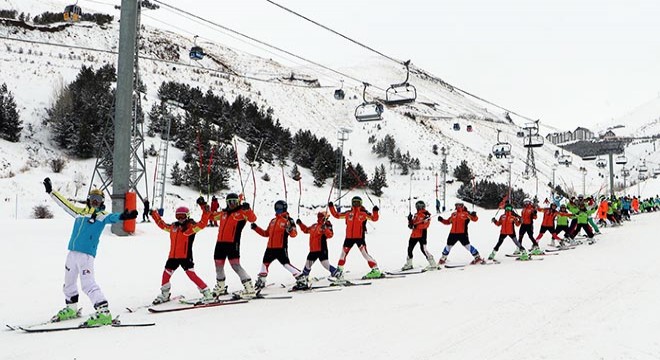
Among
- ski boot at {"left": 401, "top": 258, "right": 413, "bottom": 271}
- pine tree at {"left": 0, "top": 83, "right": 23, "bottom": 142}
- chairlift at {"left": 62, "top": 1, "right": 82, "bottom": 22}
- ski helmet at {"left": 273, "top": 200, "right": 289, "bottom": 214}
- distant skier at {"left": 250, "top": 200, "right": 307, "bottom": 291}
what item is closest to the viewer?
distant skier at {"left": 250, "top": 200, "right": 307, "bottom": 291}

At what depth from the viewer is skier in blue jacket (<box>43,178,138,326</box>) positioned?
6805 millimetres

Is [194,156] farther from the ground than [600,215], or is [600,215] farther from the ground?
[194,156]

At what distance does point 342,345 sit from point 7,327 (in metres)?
4.66

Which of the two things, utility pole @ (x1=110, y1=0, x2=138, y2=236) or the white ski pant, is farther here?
utility pole @ (x1=110, y1=0, x2=138, y2=236)

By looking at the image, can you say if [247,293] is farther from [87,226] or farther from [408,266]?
[408,266]

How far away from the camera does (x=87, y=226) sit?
7012 millimetres

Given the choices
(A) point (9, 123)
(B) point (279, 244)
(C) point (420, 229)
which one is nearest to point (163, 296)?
(B) point (279, 244)

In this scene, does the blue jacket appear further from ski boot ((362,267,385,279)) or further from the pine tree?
the pine tree

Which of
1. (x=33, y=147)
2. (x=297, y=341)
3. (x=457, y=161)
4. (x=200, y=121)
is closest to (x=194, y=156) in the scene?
(x=200, y=121)

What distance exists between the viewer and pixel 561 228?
Answer: 1792cm

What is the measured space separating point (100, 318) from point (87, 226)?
4.28ft

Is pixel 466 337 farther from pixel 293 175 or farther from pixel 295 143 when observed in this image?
pixel 295 143

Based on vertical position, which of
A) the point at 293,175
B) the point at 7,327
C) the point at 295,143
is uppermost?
the point at 295,143

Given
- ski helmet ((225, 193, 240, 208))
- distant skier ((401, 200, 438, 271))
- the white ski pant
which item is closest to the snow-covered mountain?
distant skier ((401, 200, 438, 271))
